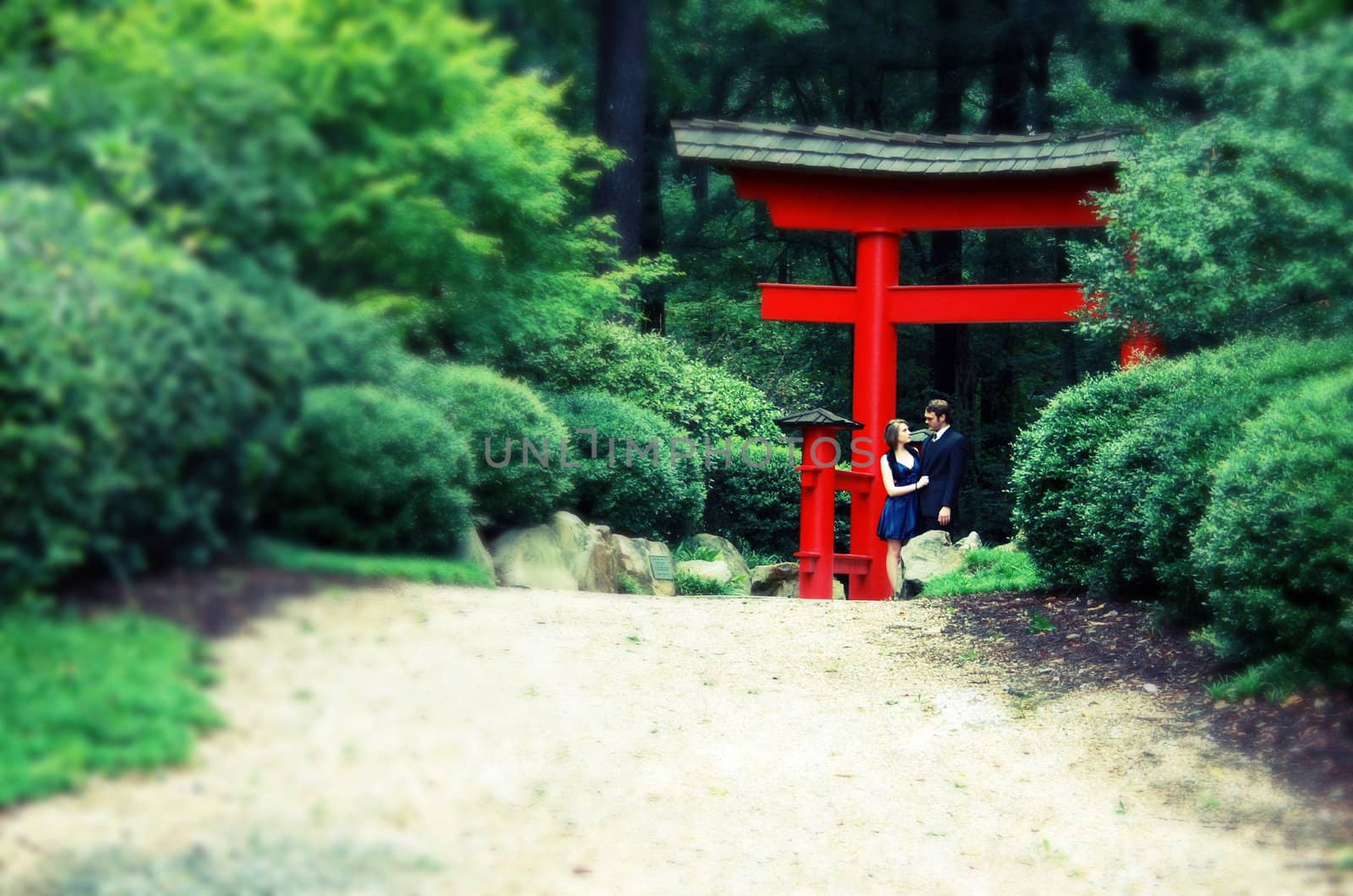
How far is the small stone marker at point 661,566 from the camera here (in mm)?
9781

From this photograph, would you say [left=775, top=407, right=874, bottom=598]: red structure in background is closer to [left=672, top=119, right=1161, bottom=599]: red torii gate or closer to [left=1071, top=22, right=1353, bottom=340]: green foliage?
[left=672, top=119, right=1161, bottom=599]: red torii gate

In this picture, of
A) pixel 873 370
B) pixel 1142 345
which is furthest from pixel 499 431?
pixel 873 370

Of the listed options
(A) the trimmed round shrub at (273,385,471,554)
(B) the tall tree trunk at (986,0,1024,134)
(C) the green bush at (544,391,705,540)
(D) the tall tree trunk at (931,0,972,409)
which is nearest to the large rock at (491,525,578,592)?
(A) the trimmed round shrub at (273,385,471,554)

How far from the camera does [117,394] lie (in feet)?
10.3

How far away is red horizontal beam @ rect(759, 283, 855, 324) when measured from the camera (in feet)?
38.2

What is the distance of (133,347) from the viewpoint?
10.4 ft

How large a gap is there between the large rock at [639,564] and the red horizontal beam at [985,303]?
3480 millimetres

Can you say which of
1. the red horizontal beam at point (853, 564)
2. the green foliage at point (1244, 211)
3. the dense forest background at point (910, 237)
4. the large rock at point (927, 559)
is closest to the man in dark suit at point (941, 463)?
the large rock at point (927, 559)

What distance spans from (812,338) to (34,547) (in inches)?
611

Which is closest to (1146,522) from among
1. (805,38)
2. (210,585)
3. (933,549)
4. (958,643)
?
(958,643)

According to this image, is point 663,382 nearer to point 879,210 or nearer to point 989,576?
point 879,210

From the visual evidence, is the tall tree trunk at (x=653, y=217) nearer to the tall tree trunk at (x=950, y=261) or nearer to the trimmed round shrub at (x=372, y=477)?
the tall tree trunk at (x=950, y=261)

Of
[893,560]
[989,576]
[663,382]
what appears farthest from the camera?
[663,382]

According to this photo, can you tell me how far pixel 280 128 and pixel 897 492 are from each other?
8.20 m
